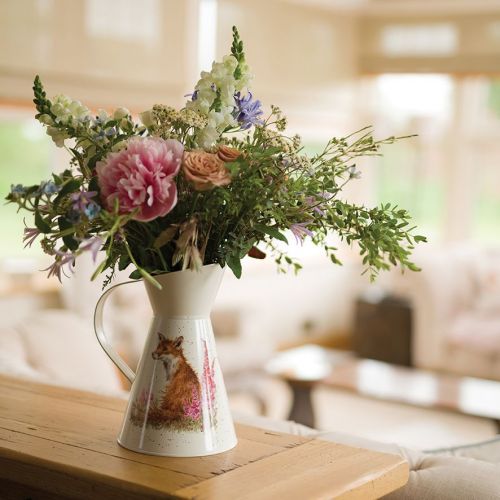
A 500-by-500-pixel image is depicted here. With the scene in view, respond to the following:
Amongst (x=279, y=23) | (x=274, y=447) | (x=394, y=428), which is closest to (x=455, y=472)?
(x=274, y=447)

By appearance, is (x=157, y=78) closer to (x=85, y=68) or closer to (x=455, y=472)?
(x=85, y=68)

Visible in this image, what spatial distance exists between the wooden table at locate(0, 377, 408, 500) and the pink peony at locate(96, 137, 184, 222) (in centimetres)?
39

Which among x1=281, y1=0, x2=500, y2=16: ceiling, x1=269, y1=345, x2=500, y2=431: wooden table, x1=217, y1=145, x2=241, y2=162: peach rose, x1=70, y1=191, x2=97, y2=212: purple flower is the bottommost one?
x1=269, y1=345, x2=500, y2=431: wooden table

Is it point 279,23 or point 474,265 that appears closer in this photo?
point 474,265

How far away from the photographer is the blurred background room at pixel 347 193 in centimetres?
464

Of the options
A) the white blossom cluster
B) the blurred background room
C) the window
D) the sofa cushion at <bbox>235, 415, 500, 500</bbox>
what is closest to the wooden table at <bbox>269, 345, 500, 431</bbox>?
the blurred background room

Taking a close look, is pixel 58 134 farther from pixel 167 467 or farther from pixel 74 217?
pixel 167 467

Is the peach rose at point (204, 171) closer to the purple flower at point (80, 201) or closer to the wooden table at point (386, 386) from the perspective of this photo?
the purple flower at point (80, 201)

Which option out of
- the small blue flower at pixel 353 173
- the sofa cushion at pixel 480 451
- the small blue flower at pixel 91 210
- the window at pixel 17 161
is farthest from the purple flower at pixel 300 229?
the window at pixel 17 161

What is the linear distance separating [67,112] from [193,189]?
25 centimetres

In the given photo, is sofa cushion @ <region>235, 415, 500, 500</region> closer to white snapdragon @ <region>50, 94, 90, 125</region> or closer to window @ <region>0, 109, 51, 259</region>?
white snapdragon @ <region>50, 94, 90, 125</region>

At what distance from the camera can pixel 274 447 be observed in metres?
1.65

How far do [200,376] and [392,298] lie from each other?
512 cm

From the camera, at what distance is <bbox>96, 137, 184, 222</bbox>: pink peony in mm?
1435
